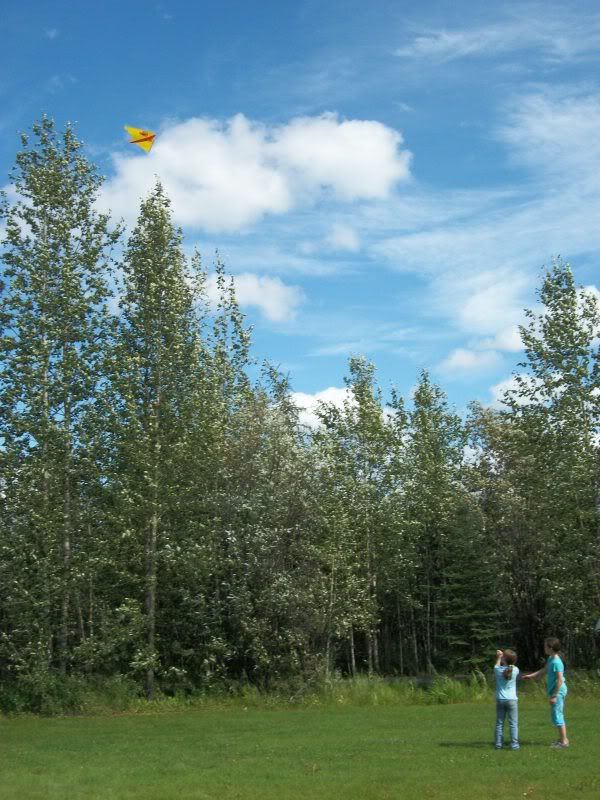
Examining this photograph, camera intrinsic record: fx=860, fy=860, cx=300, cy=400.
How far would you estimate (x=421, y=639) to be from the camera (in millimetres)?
51938

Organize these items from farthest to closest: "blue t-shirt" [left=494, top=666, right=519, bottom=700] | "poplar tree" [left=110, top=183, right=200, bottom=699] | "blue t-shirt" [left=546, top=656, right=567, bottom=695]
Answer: "poplar tree" [left=110, top=183, right=200, bottom=699]
"blue t-shirt" [left=546, top=656, right=567, bottom=695]
"blue t-shirt" [left=494, top=666, right=519, bottom=700]

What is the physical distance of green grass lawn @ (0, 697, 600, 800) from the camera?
13.2 meters

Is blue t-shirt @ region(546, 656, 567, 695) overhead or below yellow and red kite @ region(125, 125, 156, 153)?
below

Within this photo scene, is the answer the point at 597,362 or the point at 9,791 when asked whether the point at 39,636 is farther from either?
the point at 597,362

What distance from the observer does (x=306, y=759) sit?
53.3 feet

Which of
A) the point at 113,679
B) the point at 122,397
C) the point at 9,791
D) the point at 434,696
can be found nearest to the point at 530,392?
the point at 434,696

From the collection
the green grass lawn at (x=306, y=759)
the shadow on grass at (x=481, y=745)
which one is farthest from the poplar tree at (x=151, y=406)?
the shadow on grass at (x=481, y=745)

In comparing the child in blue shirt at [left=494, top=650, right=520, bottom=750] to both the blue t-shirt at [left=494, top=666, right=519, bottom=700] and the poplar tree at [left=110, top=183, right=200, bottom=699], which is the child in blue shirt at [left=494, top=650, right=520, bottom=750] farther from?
the poplar tree at [left=110, top=183, right=200, bottom=699]

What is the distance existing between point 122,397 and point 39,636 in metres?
9.43

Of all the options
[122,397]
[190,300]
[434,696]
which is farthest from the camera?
[190,300]

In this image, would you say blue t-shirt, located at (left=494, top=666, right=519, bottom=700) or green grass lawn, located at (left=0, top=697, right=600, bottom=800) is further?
blue t-shirt, located at (left=494, top=666, right=519, bottom=700)

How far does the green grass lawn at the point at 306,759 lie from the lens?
13227mm

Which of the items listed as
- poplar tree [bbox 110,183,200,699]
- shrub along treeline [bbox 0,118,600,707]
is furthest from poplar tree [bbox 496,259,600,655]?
poplar tree [bbox 110,183,200,699]

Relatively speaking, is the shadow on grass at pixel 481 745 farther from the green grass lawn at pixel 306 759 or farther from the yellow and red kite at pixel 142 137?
the yellow and red kite at pixel 142 137
